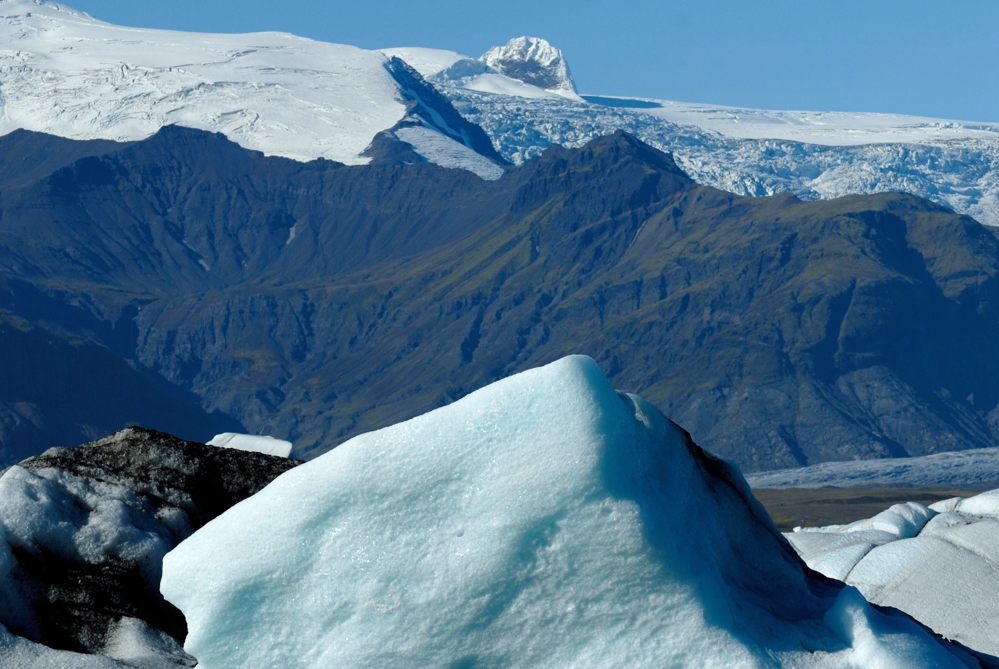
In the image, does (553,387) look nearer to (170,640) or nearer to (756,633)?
(756,633)

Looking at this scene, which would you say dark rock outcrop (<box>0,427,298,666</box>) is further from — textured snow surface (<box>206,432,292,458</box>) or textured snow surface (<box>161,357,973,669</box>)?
textured snow surface (<box>206,432,292,458</box>)

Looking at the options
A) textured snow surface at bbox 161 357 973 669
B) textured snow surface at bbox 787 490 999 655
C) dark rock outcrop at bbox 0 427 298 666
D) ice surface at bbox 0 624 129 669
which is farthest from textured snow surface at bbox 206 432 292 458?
textured snow surface at bbox 787 490 999 655

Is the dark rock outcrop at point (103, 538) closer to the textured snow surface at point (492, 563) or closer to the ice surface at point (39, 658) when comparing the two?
the ice surface at point (39, 658)

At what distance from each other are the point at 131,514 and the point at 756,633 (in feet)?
30.1

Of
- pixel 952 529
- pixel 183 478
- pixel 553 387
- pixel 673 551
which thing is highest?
pixel 553 387

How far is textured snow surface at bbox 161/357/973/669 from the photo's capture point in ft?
59.7

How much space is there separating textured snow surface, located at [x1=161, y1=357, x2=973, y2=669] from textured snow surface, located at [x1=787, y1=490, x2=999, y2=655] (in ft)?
29.8

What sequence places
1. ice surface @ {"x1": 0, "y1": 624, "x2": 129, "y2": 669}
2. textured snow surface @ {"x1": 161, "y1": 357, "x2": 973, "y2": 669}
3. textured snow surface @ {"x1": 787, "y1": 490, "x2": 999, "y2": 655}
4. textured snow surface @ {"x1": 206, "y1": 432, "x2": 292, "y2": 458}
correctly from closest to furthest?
textured snow surface @ {"x1": 161, "y1": 357, "x2": 973, "y2": 669} → ice surface @ {"x1": 0, "y1": 624, "x2": 129, "y2": 669} → textured snow surface @ {"x1": 787, "y1": 490, "x2": 999, "y2": 655} → textured snow surface @ {"x1": 206, "y1": 432, "x2": 292, "y2": 458}

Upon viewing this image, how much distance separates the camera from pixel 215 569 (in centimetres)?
1875

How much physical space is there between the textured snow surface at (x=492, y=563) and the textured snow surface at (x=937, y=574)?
29.8ft

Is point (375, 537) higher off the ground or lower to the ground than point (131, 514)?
higher

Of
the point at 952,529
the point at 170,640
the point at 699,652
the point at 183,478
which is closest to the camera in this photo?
the point at 699,652

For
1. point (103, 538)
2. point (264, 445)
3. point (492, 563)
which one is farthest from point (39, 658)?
point (264, 445)

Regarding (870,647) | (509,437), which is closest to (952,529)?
(870,647)
